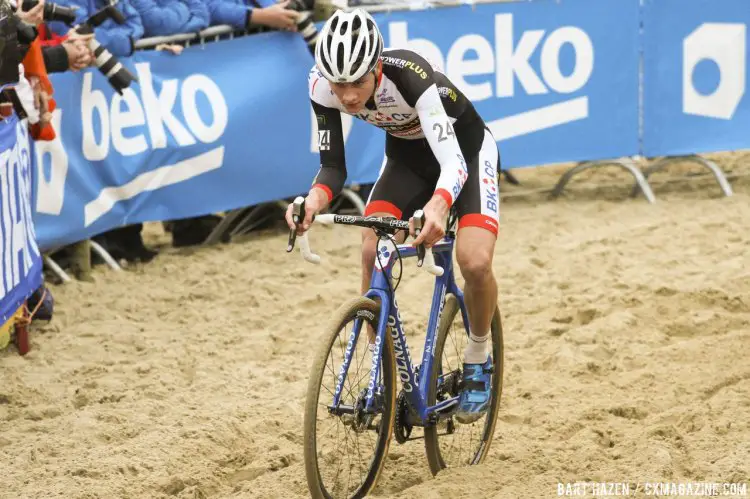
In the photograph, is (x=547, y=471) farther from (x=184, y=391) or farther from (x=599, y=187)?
(x=599, y=187)

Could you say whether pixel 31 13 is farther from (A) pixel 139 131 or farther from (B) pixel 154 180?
(B) pixel 154 180

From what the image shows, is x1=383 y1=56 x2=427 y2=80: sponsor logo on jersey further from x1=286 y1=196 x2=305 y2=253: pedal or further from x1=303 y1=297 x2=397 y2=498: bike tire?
x1=303 y1=297 x2=397 y2=498: bike tire

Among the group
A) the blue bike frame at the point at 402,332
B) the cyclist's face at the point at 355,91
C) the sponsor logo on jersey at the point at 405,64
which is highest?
the sponsor logo on jersey at the point at 405,64

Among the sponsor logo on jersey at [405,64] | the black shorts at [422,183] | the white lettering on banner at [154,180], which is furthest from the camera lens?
the white lettering on banner at [154,180]

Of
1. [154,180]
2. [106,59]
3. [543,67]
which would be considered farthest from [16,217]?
[543,67]

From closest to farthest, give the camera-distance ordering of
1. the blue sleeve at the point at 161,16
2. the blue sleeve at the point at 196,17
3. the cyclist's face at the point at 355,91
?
the cyclist's face at the point at 355,91 → the blue sleeve at the point at 161,16 → the blue sleeve at the point at 196,17

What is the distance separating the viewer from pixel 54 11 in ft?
25.9

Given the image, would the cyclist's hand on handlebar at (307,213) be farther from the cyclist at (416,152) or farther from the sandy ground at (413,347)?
the sandy ground at (413,347)

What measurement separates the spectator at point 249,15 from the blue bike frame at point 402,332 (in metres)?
4.92

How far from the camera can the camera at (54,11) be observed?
7869 millimetres

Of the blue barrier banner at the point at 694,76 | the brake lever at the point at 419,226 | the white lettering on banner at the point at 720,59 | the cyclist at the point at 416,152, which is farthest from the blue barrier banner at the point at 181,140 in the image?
the brake lever at the point at 419,226

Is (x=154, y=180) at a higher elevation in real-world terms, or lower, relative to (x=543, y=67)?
lower

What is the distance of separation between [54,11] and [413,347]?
10.9 feet

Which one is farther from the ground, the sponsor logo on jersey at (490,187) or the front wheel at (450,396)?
the sponsor logo on jersey at (490,187)
